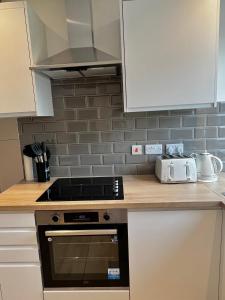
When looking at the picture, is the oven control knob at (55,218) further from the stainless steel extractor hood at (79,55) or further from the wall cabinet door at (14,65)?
the stainless steel extractor hood at (79,55)

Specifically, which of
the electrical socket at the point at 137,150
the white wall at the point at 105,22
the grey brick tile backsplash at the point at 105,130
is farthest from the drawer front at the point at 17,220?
the white wall at the point at 105,22

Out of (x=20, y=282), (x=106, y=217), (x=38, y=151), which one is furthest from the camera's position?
(x=38, y=151)

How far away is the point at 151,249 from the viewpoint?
4.58 ft

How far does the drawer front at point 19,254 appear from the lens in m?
1.44

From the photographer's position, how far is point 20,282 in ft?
4.85

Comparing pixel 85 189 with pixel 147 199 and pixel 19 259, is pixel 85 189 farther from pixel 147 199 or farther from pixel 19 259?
pixel 19 259

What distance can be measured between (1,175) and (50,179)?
0.46 meters

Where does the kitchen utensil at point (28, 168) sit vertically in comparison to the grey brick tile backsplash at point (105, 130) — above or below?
below

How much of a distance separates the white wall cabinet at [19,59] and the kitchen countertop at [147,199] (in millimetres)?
593

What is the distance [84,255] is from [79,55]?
1335 mm

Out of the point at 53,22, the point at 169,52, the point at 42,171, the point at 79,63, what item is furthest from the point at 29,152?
the point at 169,52

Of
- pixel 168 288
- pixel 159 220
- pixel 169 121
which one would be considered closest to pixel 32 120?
pixel 169 121

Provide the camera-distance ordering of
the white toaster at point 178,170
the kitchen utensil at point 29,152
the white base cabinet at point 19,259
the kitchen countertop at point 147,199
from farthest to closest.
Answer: the kitchen utensil at point 29,152 → the white toaster at point 178,170 → the white base cabinet at point 19,259 → the kitchen countertop at point 147,199

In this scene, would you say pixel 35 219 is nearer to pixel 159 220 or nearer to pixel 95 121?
pixel 159 220
